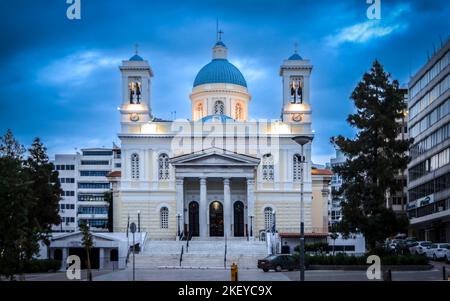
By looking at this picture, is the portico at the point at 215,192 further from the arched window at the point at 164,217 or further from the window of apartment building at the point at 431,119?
the window of apartment building at the point at 431,119

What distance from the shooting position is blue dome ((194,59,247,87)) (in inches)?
3275

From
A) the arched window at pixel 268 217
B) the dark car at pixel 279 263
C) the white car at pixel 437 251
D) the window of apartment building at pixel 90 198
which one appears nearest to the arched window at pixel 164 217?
the arched window at pixel 268 217

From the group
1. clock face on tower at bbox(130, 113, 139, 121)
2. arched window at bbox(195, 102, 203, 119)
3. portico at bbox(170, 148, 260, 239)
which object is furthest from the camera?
arched window at bbox(195, 102, 203, 119)

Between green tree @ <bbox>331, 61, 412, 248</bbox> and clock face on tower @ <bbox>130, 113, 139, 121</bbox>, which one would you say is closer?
green tree @ <bbox>331, 61, 412, 248</bbox>

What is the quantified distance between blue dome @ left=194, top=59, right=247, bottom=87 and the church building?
4919mm

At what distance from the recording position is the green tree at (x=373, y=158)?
4703cm

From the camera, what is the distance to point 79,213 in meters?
126

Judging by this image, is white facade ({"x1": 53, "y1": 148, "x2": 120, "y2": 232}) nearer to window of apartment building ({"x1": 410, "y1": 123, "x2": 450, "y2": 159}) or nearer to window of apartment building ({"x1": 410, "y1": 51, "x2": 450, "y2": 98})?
window of apartment building ({"x1": 410, "y1": 123, "x2": 450, "y2": 159})

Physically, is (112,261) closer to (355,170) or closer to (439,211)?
(355,170)

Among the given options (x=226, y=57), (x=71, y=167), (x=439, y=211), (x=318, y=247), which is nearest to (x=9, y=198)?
(x=318, y=247)

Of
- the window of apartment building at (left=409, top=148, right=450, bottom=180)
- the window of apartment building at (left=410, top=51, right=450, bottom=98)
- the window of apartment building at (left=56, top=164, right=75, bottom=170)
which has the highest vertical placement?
the window of apartment building at (left=410, top=51, right=450, bottom=98)

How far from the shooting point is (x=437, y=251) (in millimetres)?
52906

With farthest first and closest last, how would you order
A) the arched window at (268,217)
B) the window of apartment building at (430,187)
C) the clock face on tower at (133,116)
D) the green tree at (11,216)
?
the clock face on tower at (133,116)
the arched window at (268,217)
the window of apartment building at (430,187)
the green tree at (11,216)

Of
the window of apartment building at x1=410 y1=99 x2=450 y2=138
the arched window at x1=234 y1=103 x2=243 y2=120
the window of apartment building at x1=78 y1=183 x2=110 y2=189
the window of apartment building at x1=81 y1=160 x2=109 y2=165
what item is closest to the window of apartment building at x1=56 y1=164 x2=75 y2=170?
the window of apartment building at x1=81 y1=160 x2=109 y2=165
